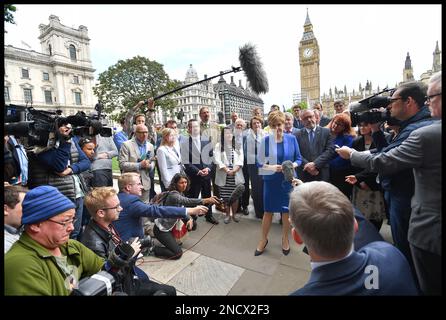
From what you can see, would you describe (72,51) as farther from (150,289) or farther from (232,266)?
(150,289)

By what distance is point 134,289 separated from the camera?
6.15ft

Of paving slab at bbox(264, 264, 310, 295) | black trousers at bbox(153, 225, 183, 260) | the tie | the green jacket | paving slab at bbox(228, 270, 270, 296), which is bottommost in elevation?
paving slab at bbox(228, 270, 270, 296)

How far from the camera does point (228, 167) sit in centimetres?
439

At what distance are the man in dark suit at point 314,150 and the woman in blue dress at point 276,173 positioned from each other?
0.41 meters

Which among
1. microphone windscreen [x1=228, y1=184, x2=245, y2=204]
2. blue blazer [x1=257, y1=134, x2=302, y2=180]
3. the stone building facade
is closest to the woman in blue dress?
blue blazer [x1=257, y1=134, x2=302, y2=180]

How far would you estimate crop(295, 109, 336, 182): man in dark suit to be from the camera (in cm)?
358

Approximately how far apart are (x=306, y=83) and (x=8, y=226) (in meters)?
91.9

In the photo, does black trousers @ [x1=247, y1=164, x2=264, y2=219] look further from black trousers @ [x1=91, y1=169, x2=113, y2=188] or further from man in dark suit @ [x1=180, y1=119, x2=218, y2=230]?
black trousers @ [x1=91, y1=169, x2=113, y2=188]

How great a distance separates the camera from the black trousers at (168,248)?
317 centimetres

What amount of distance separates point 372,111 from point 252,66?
405 cm


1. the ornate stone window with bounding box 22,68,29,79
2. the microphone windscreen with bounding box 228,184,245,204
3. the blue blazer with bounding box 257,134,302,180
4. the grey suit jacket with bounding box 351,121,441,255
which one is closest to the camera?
the grey suit jacket with bounding box 351,121,441,255

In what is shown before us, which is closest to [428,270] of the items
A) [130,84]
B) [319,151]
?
[319,151]
